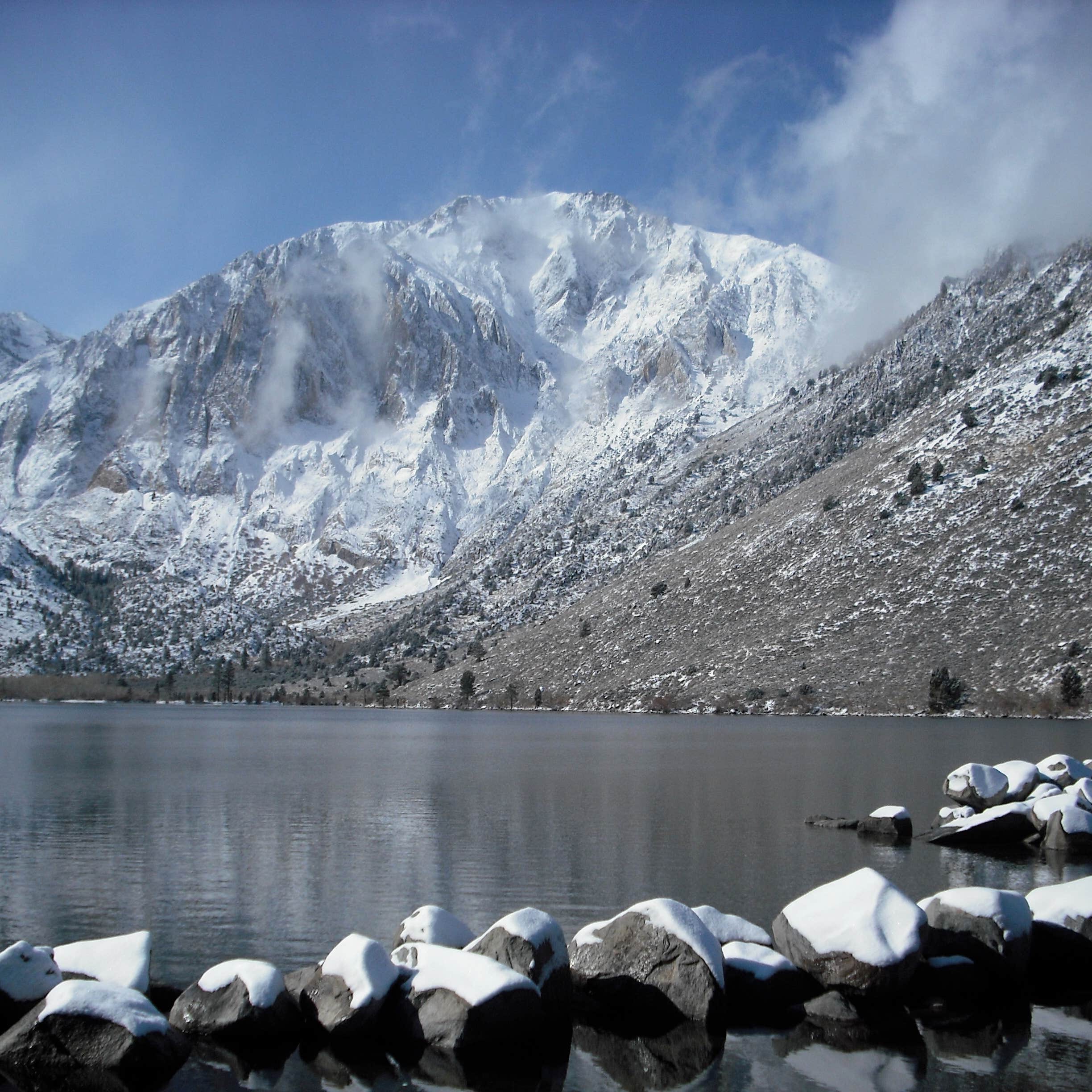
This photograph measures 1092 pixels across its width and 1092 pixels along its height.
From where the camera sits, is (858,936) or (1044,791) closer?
(858,936)

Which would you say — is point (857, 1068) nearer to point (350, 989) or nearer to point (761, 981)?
point (761, 981)

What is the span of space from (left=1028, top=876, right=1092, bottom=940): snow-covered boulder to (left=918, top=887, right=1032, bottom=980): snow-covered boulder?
3.44ft

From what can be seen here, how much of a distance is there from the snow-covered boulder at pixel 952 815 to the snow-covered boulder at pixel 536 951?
79.8 feet

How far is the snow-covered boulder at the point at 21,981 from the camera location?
1811 cm

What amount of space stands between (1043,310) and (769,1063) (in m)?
189

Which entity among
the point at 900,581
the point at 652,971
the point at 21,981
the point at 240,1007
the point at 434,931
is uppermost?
the point at 900,581

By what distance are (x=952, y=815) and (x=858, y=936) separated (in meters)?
22.8

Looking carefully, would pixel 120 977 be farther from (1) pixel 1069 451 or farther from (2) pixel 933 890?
(1) pixel 1069 451

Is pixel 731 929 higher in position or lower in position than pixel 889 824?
higher

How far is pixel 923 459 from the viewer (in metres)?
149

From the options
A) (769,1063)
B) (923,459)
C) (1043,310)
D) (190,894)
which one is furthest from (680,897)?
(1043,310)

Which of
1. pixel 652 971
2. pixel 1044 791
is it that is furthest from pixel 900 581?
pixel 652 971

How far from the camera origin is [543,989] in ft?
61.8

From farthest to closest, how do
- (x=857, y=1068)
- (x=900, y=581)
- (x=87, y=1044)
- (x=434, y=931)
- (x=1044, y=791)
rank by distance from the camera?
(x=900, y=581)
(x=1044, y=791)
(x=434, y=931)
(x=857, y=1068)
(x=87, y=1044)
